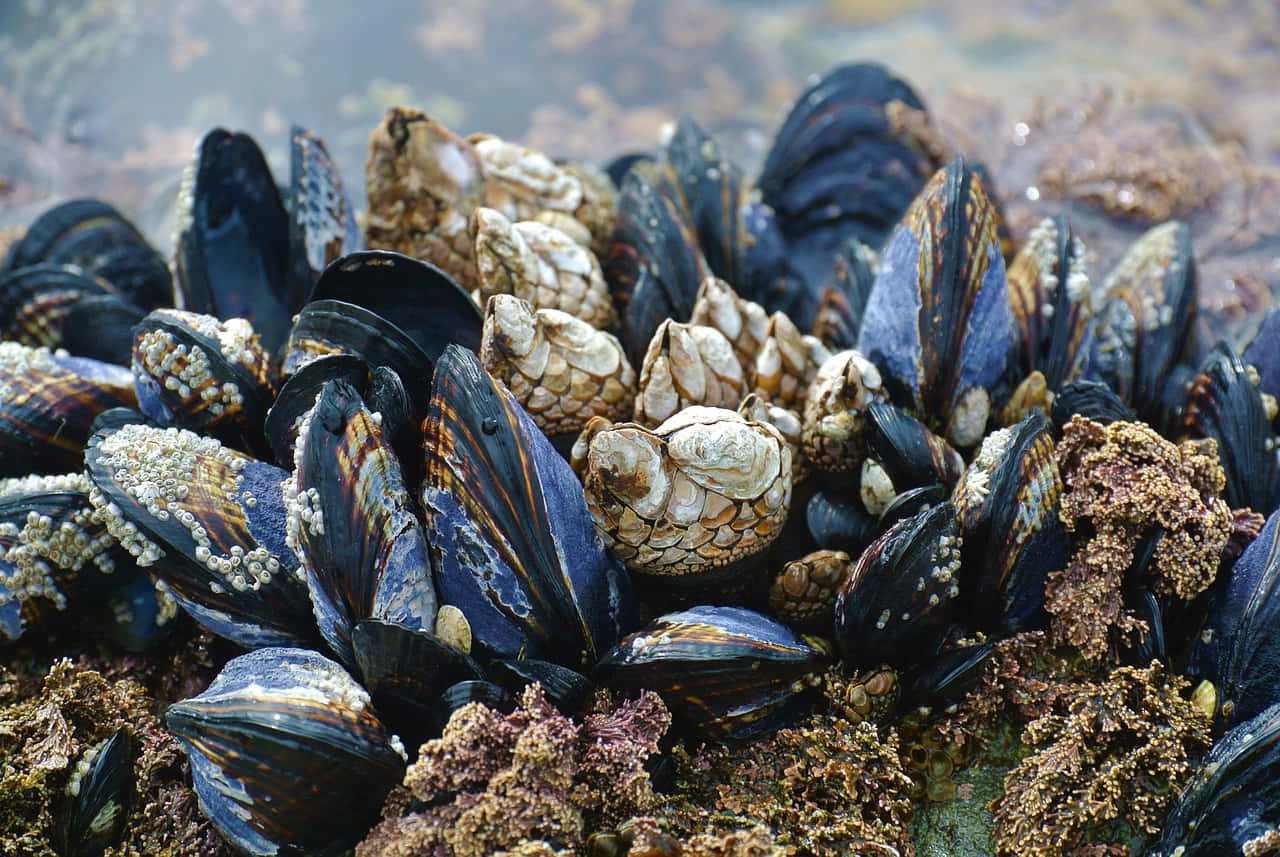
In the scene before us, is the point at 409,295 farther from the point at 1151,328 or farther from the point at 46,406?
the point at 1151,328

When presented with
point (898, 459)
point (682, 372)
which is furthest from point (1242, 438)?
point (682, 372)

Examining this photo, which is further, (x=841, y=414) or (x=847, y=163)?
(x=847, y=163)

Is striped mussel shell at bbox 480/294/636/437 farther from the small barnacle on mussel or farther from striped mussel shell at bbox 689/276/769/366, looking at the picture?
the small barnacle on mussel

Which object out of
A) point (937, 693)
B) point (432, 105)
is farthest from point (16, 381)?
point (432, 105)

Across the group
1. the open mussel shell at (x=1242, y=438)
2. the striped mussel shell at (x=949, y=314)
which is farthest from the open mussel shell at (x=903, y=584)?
the open mussel shell at (x=1242, y=438)

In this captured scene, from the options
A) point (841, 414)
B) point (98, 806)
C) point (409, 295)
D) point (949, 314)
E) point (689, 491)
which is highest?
point (409, 295)

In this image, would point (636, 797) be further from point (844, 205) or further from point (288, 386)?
point (844, 205)

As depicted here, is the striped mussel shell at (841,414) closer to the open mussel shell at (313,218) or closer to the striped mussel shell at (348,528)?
the striped mussel shell at (348,528)
